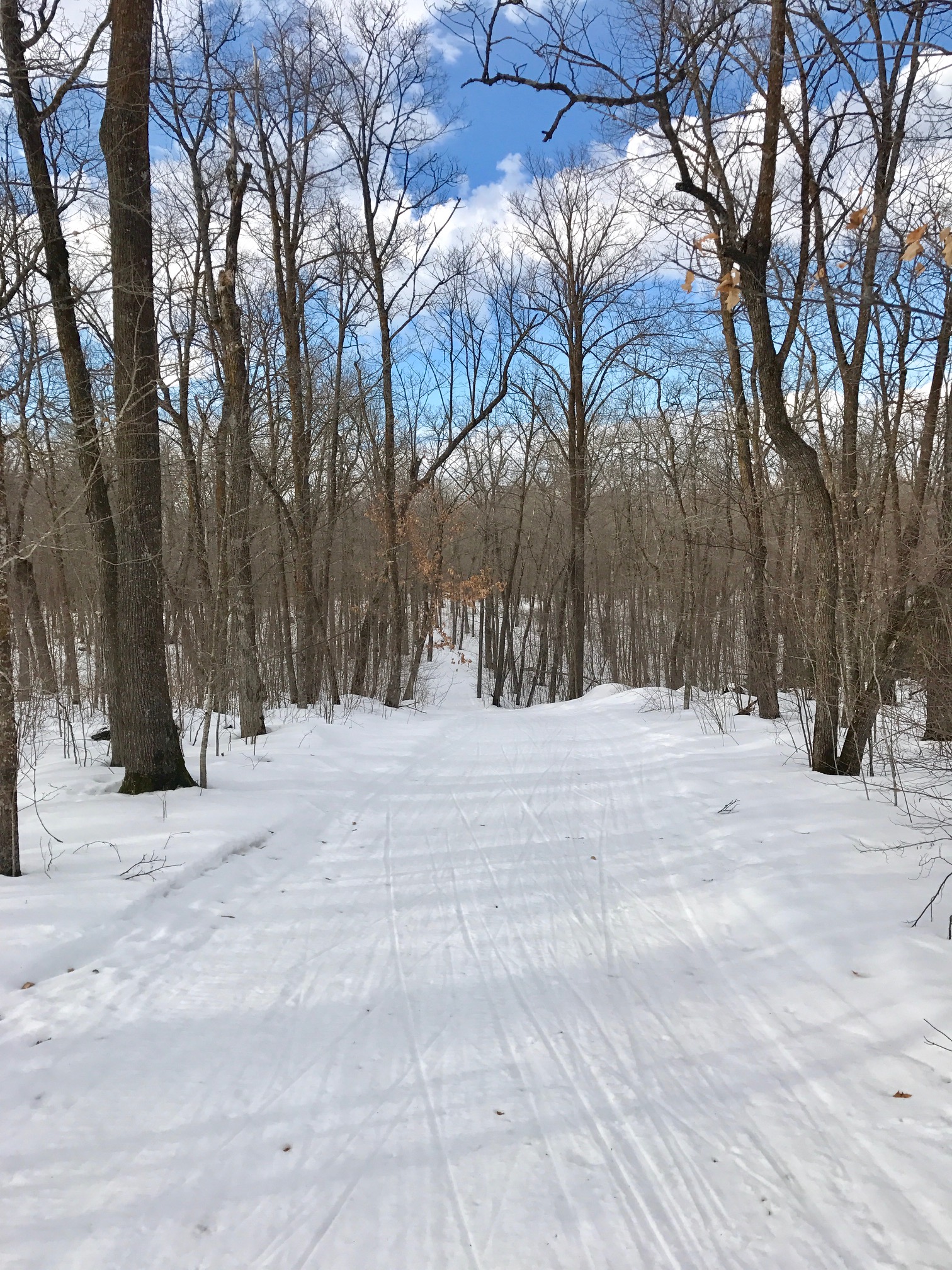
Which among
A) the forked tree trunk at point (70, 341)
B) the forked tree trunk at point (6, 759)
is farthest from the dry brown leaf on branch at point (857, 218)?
the forked tree trunk at point (70, 341)

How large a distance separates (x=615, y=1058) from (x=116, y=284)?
747cm

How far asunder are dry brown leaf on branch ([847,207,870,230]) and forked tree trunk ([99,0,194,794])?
19.4ft

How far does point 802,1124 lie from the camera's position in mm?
2727

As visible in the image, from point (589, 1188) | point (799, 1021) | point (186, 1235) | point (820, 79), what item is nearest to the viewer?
point (186, 1235)

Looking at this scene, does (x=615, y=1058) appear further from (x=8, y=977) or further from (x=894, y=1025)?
(x=8, y=977)

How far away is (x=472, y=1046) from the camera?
3.20 m

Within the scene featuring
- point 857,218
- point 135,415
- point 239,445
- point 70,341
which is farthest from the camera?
point 239,445

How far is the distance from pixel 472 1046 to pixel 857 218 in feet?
13.1

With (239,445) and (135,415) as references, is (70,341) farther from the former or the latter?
(239,445)

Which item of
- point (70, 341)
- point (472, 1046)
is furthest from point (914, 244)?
point (70, 341)

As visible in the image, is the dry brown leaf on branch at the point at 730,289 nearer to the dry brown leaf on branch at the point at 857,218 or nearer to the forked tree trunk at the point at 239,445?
the dry brown leaf on branch at the point at 857,218

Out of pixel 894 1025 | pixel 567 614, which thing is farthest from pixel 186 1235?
pixel 567 614

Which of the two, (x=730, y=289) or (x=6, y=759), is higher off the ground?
(x=730, y=289)

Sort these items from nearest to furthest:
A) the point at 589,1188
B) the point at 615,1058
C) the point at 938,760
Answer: the point at 589,1188 → the point at 615,1058 → the point at 938,760
